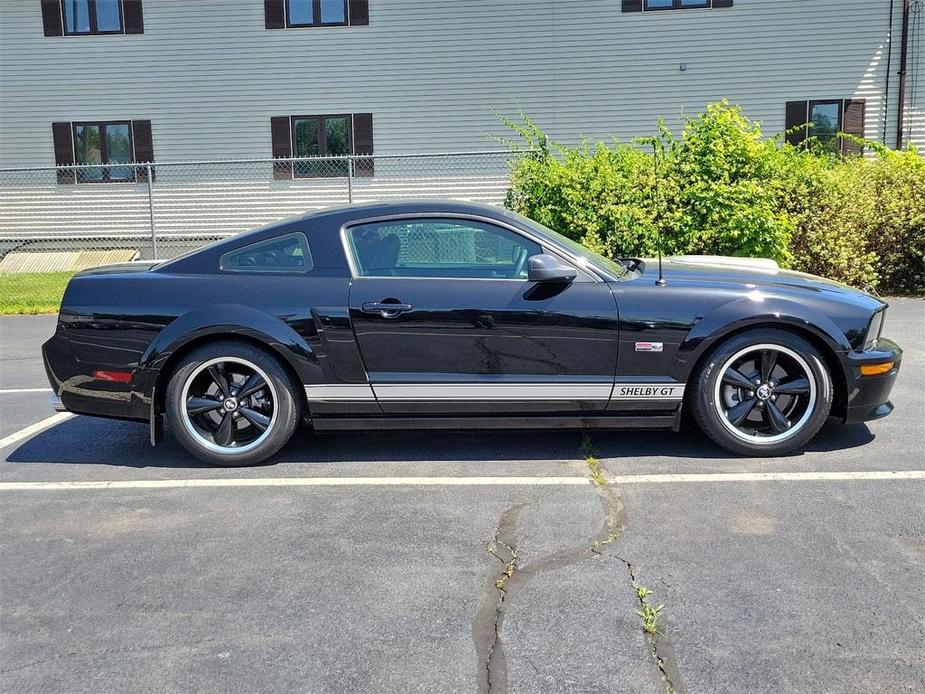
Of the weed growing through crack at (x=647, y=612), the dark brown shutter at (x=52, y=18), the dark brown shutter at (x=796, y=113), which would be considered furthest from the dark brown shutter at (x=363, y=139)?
the weed growing through crack at (x=647, y=612)

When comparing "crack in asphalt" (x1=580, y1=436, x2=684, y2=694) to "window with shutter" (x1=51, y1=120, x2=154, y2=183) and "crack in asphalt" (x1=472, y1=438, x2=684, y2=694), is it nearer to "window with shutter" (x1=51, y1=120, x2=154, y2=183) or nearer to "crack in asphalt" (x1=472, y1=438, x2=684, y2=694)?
"crack in asphalt" (x1=472, y1=438, x2=684, y2=694)

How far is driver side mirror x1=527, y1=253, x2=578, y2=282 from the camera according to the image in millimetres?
4523

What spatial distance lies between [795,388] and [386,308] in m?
2.28

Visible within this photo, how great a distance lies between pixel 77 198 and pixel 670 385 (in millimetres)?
17604

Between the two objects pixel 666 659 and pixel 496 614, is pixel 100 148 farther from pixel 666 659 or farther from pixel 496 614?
pixel 666 659

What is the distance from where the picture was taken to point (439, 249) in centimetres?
481

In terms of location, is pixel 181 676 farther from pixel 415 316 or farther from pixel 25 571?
pixel 415 316

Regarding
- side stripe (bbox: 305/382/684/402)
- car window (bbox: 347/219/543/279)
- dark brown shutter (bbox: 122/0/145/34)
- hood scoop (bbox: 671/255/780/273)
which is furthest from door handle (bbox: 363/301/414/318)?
dark brown shutter (bbox: 122/0/145/34)

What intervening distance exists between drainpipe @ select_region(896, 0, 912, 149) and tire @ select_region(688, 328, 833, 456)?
50.4 ft

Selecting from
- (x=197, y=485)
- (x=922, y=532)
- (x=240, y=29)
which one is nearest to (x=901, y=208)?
(x=922, y=532)

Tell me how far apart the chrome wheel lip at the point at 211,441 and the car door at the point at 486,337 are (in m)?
→ 0.57

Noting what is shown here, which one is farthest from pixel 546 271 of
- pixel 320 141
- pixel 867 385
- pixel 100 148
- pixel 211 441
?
pixel 100 148

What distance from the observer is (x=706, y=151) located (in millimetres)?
10219

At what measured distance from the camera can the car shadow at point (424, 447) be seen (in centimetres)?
490
